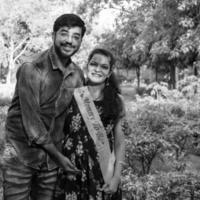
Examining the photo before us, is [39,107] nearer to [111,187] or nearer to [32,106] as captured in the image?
[32,106]

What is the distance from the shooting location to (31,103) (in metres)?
2.09

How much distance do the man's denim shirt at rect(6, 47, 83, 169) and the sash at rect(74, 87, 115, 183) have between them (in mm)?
85

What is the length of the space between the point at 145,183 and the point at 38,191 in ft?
5.12

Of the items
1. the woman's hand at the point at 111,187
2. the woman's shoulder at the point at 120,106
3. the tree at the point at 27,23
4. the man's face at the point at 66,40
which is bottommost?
the woman's hand at the point at 111,187

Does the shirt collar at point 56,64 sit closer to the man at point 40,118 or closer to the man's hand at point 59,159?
the man at point 40,118

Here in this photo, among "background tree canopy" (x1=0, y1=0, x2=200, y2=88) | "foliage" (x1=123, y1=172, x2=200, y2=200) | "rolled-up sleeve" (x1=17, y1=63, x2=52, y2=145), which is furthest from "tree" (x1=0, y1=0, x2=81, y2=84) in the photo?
"rolled-up sleeve" (x1=17, y1=63, x2=52, y2=145)

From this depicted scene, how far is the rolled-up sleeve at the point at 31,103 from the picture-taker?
6.86 feet

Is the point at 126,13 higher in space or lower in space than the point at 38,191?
higher

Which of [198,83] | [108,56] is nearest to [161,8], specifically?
[198,83]

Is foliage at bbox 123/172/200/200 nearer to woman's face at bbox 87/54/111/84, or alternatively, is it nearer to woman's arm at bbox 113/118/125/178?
woman's arm at bbox 113/118/125/178

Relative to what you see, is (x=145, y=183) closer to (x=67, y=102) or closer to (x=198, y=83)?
(x=67, y=102)

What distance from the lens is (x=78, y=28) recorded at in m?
2.24

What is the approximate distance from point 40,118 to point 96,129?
394 millimetres

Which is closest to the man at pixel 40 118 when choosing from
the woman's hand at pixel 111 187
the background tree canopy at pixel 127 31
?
the woman's hand at pixel 111 187
